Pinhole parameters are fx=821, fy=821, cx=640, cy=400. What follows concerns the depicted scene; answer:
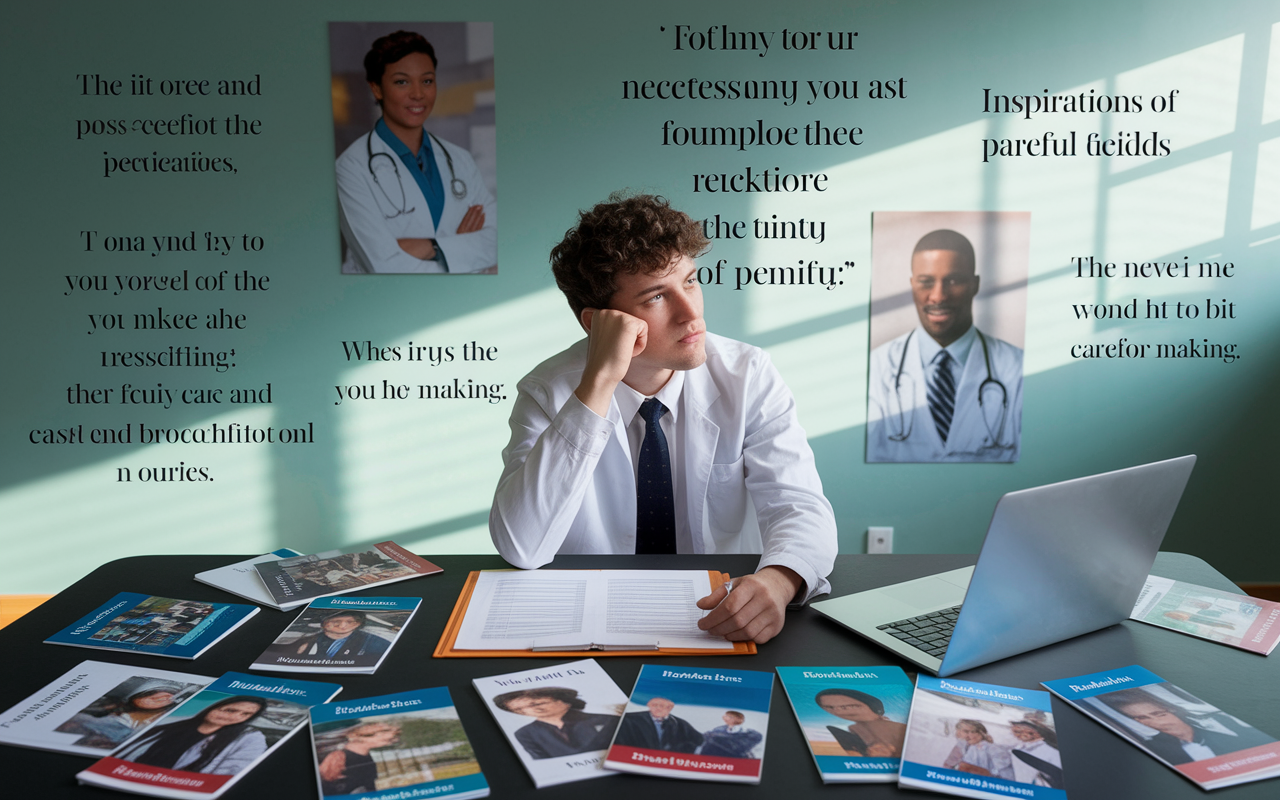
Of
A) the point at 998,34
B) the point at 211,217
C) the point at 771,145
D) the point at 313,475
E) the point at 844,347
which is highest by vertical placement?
the point at 998,34

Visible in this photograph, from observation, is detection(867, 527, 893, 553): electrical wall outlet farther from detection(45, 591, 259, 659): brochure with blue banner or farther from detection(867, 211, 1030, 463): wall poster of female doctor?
detection(45, 591, 259, 659): brochure with blue banner

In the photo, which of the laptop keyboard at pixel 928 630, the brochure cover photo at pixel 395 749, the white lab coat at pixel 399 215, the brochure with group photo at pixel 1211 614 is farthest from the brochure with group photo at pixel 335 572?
the white lab coat at pixel 399 215

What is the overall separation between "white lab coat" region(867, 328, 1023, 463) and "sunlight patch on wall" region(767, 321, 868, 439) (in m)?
0.05

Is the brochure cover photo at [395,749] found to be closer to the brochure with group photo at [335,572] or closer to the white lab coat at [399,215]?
the brochure with group photo at [335,572]

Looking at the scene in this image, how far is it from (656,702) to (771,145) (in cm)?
213

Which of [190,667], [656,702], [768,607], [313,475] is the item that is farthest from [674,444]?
[313,475]

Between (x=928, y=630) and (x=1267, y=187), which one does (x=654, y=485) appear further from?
(x=1267, y=187)

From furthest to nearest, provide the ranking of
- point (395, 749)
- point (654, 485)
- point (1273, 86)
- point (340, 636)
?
1. point (1273, 86)
2. point (654, 485)
3. point (340, 636)
4. point (395, 749)

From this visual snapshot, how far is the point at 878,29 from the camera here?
259 cm

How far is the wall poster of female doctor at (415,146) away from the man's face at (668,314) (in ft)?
3.91

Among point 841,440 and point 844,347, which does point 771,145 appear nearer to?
point 844,347

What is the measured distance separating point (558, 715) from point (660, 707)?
0.11 metres

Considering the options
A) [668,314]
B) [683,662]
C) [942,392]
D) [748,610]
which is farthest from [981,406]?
[683,662]

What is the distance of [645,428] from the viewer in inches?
67.1
